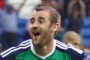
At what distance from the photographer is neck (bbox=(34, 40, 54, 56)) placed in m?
5.62

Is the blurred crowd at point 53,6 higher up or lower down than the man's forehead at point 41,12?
lower down

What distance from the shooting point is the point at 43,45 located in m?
5.60

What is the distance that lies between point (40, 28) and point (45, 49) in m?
0.32

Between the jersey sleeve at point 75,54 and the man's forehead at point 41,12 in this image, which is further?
the jersey sleeve at point 75,54

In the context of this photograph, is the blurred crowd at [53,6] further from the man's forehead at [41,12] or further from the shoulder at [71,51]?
the man's forehead at [41,12]

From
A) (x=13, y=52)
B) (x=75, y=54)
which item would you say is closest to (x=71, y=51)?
(x=75, y=54)

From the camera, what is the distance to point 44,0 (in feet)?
39.6

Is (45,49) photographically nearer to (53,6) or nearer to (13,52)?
(13,52)

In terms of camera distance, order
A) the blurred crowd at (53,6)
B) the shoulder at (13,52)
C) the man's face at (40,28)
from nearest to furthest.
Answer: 1. the man's face at (40,28)
2. the shoulder at (13,52)
3. the blurred crowd at (53,6)

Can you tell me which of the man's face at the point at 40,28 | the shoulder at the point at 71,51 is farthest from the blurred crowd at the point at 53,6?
the man's face at the point at 40,28

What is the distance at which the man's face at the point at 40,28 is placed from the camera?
542cm

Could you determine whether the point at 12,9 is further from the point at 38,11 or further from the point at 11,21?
the point at 38,11

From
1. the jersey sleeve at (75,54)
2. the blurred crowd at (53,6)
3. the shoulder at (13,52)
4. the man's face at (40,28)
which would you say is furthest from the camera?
the blurred crowd at (53,6)

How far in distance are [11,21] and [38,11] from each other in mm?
6737
